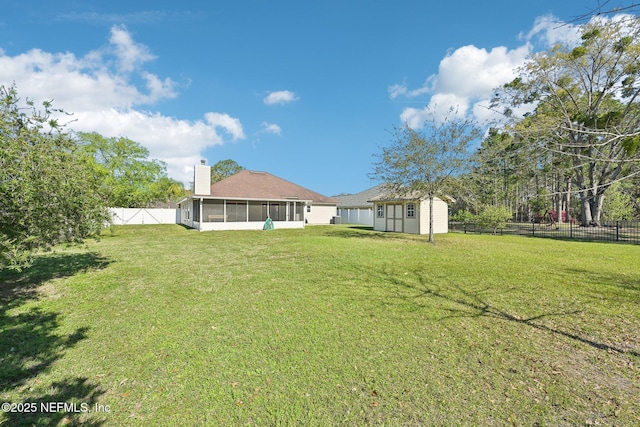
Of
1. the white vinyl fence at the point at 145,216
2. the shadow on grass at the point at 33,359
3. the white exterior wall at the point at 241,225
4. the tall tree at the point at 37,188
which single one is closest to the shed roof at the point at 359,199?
the white exterior wall at the point at 241,225

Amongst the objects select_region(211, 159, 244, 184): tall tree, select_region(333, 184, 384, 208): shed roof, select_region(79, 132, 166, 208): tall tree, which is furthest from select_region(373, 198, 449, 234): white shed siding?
select_region(211, 159, 244, 184): tall tree

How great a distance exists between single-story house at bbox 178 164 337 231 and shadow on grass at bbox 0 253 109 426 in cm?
1335

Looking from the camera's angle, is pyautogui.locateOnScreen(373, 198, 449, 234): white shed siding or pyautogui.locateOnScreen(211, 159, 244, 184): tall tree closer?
pyautogui.locateOnScreen(373, 198, 449, 234): white shed siding

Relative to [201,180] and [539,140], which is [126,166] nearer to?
[201,180]

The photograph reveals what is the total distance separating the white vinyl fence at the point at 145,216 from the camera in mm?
26875

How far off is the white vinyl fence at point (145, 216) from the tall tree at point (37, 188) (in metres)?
23.8

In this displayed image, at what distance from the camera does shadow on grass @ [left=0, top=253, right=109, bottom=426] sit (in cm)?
272

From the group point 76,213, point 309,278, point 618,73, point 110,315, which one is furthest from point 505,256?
point 618,73

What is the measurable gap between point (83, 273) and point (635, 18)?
10.9m

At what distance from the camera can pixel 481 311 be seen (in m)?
4.85

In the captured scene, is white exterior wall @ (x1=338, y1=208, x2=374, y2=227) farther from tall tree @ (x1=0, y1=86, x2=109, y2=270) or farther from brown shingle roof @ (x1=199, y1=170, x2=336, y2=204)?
tall tree @ (x1=0, y1=86, x2=109, y2=270)

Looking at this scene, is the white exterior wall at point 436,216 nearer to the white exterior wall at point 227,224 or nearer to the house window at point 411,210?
the house window at point 411,210

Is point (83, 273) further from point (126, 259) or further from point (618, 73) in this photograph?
point (618, 73)

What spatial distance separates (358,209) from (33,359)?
2866 cm
